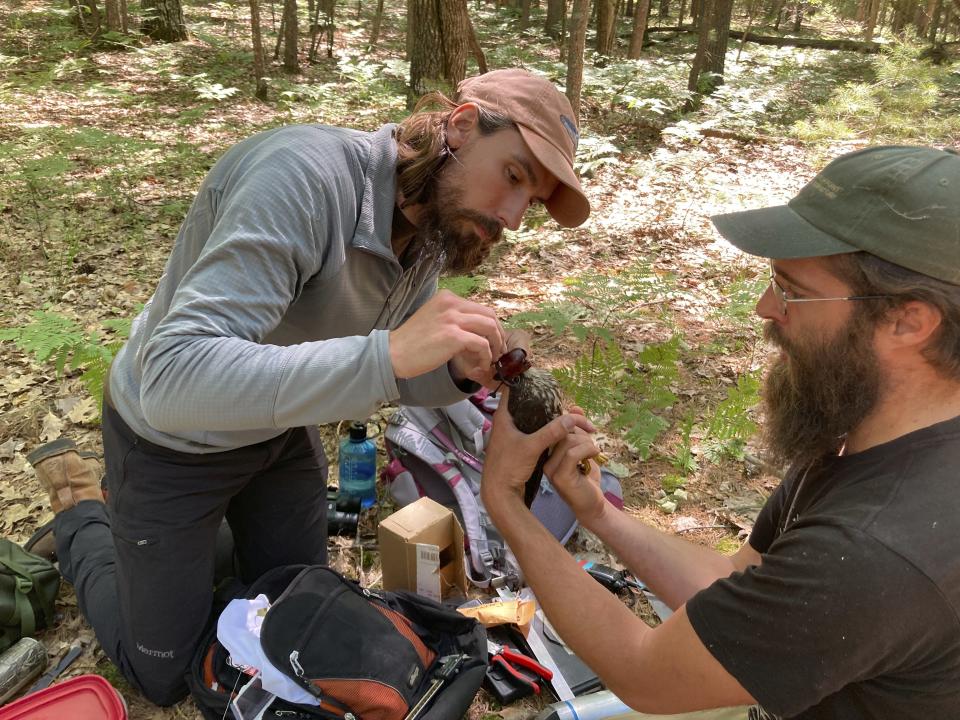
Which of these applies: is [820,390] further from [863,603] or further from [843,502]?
[863,603]

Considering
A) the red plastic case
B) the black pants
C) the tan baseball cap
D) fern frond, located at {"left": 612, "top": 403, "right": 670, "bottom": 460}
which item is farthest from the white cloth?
fern frond, located at {"left": 612, "top": 403, "right": 670, "bottom": 460}

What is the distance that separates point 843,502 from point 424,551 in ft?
6.90

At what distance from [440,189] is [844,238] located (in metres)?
1.39

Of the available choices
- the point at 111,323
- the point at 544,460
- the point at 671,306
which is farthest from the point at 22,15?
the point at 544,460

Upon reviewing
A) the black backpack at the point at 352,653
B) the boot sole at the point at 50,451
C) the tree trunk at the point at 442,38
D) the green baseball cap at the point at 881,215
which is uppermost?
Result: the tree trunk at the point at 442,38

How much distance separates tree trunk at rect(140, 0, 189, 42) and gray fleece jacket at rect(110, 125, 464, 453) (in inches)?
612

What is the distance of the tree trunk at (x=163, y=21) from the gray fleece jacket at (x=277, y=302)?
51.0ft

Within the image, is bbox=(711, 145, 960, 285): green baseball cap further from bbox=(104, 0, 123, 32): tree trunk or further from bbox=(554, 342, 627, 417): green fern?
bbox=(104, 0, 123, 32): tree trunk

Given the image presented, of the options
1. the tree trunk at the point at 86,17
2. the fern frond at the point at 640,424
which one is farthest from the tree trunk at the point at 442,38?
the tree trunk at the point at 86,17

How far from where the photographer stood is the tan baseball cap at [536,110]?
7.80 ft

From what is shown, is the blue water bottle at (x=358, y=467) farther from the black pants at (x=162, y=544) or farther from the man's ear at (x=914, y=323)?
the man's ear at (x=914, y=323)

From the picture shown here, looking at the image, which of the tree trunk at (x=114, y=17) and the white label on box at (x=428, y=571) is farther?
the tree trunk at (x=114, y=17)

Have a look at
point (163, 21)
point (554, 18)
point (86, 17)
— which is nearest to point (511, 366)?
point (163, 21)

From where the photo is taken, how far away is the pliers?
2990mm
